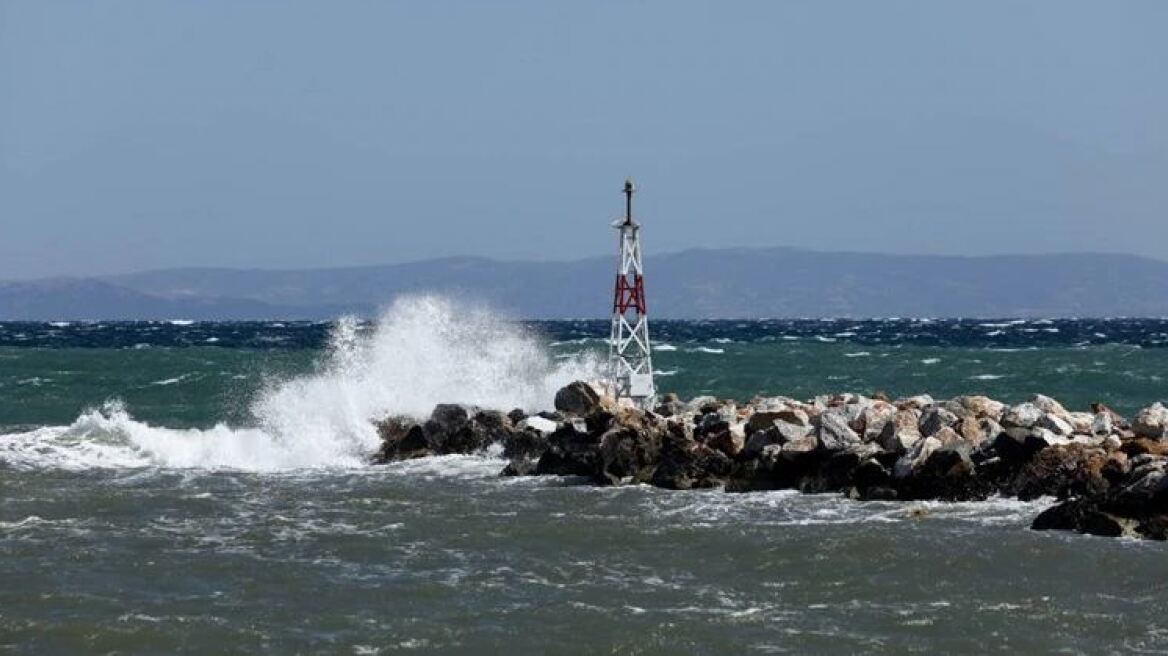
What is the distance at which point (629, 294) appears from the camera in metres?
30.4

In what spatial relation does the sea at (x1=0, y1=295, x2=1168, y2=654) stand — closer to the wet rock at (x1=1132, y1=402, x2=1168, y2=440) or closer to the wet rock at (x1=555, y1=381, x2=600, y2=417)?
the wet rock at (x1=555, y1=381, x2=600, y2=417)

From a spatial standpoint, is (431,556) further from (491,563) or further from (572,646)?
(572,646)

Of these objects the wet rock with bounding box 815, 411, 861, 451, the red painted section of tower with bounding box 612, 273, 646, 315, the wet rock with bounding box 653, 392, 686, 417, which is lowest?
the wet rock with bounding box 653, 392, 686, 417

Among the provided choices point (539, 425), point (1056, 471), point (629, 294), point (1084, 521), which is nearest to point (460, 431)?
point (539, 425)

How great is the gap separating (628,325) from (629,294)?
0.87 m

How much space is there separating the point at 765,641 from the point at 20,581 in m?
7.82

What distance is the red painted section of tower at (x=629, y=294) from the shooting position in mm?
30000

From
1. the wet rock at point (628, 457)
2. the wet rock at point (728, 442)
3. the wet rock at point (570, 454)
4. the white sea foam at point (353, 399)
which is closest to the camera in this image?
the wet rock at point (628, 457)

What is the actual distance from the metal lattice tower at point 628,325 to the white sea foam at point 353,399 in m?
3.06

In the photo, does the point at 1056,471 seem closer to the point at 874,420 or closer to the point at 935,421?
the point at 935,421

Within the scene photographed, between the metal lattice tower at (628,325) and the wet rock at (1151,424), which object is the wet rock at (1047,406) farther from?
the metal lattice tower at (628,325)

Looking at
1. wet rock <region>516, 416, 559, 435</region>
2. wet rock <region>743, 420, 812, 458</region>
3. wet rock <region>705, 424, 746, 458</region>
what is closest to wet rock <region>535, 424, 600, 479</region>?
wet rock <region>516, 416, 559, 435</region>

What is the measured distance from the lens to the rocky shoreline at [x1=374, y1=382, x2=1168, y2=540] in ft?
68.2

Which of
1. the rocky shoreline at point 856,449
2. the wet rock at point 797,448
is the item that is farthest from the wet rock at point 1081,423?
the wet rock at point 797,448
